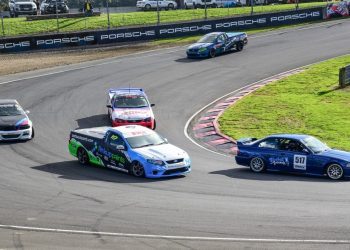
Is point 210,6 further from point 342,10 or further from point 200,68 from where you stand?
point 200,68

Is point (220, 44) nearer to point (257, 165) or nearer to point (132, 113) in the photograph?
point (132, 113)

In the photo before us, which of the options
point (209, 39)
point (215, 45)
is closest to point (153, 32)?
point (209, 39)

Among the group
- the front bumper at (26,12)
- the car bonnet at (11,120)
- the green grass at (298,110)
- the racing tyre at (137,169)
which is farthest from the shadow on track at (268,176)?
the front bumper at (26,12)

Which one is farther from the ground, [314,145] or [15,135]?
[314,145]

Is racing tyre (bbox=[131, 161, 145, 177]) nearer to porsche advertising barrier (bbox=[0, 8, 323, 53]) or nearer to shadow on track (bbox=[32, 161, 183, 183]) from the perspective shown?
shadow on track (bbox=[32, 161, 183, 183])

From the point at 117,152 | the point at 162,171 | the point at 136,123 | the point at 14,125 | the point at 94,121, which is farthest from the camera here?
the point at 94,121

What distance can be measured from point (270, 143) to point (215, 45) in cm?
2439

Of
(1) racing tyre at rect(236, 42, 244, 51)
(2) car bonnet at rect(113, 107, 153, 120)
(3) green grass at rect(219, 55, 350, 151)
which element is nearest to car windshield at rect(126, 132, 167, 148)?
(2) car bonnet at rect(113, 107, 153, 120)

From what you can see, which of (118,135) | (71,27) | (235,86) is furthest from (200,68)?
(118,135)

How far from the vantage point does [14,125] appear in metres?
27.9

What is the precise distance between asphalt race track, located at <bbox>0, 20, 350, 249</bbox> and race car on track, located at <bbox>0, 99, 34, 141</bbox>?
0.40 metres

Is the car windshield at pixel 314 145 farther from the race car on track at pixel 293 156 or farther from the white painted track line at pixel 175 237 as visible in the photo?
the white painted track line at pixel 175 237

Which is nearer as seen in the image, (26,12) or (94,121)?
(94,121)

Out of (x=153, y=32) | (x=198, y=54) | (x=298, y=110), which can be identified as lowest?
(x=298, y=110)
